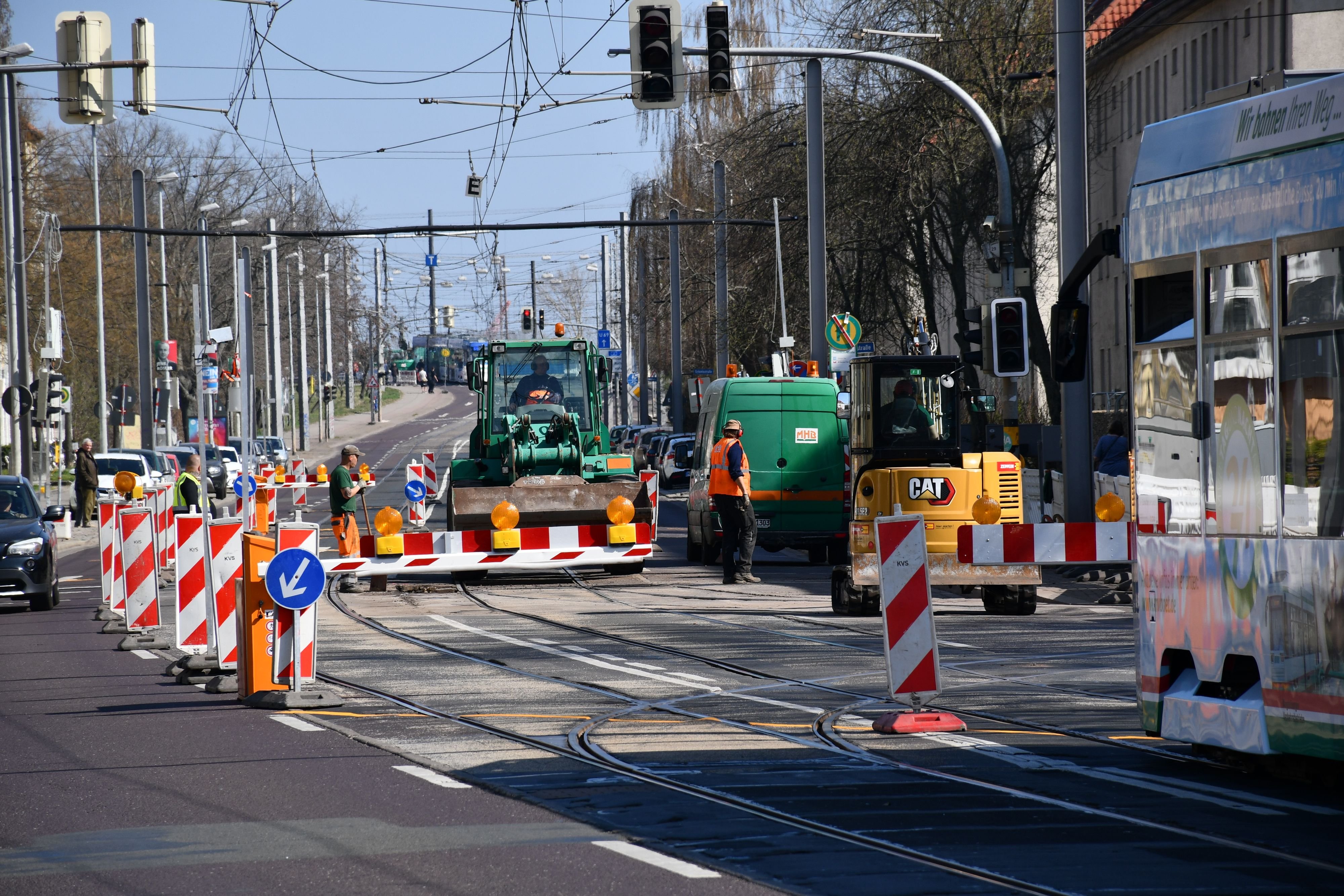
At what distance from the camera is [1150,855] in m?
6.98

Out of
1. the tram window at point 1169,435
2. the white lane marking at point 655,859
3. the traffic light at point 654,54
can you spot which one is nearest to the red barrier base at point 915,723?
the tram window at point 1169,435

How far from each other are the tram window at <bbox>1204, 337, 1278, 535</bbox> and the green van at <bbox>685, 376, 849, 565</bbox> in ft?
54.0

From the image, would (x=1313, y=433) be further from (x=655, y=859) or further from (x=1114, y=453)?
(x=1114, y=453)

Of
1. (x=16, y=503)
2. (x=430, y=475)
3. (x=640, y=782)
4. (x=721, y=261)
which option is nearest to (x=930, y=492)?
(x=640, y=782)

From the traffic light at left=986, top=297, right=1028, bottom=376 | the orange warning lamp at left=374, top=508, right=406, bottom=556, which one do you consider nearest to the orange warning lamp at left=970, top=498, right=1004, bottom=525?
the traffic light at left=986, top=297, right=1028, bottom=376

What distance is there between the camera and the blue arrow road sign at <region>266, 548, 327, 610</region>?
38.7 ft

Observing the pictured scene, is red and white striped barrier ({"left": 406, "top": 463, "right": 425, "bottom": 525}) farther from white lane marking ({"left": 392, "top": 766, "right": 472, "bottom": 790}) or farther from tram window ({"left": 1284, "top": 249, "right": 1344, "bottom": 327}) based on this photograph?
tram window ({"left": 1284, "top": 249, "right": 1344, "bottom": 327})

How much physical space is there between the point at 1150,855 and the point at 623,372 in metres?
73.6

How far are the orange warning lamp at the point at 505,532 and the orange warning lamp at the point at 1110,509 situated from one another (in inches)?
272

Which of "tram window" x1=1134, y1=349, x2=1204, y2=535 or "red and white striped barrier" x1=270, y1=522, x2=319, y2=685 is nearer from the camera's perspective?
"tram window" x1=1134, y1=349, x2=1204, y2=535

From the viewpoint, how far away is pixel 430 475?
3897 centimetres

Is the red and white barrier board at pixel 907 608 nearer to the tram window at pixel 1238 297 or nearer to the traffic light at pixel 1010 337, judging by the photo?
the tram window at pixel 1238 297

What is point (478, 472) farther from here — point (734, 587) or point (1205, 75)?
point (1205, 75)

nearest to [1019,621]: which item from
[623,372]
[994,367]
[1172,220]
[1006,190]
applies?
[994,367]
